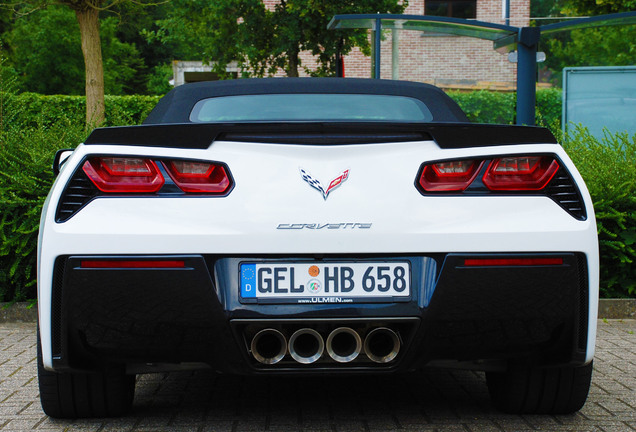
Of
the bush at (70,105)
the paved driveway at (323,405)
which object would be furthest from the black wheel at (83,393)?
the bush at (70,105)

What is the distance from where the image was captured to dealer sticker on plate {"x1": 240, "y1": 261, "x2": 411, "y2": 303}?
10.3 feet

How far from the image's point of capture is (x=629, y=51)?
42.6 ft

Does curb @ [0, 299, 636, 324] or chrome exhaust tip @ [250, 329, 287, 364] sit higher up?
chrome exhaust tip @ [250, 329, 287, 364]

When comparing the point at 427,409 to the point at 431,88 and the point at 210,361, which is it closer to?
the point at 210,361

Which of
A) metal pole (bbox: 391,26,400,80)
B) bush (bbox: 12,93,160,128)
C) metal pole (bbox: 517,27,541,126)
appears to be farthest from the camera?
bush (bbox: 12,93,160,128)

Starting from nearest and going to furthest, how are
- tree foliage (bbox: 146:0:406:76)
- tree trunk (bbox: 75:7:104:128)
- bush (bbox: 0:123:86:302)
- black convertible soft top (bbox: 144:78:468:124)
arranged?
black convertible soft top (bbox: 144:78:468:124) → bush (bbox: 0:123:86:302) → tree trunk (bbox: 75:7:104:128) → tree foliage (bbox: 146:0:406:76)

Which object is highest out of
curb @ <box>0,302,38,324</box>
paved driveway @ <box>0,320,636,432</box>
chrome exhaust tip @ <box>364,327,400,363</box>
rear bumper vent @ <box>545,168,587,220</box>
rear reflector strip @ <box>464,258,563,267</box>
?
rear bumper vent @ <box>545,168,587,220</box>

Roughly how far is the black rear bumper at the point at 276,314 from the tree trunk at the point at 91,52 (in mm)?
13901

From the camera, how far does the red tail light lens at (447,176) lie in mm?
3238

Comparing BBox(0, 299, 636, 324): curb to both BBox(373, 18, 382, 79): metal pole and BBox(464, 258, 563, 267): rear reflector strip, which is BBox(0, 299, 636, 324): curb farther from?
BBox(373, 18, 382, 79): metal pole

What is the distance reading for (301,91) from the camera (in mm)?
4766

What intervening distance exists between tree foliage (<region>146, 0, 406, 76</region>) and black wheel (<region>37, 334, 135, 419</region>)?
13.6 m

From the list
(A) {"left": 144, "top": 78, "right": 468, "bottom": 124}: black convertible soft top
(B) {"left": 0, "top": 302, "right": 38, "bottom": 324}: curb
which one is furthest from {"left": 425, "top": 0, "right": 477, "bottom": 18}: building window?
(A) {"left": 144, "top": 78, "right": 468, "bottom": 124}: black convertible soft top

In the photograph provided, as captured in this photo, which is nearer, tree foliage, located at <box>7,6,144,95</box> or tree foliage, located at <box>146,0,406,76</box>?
tree foliage, located at <box>146,0,406,76</box>
